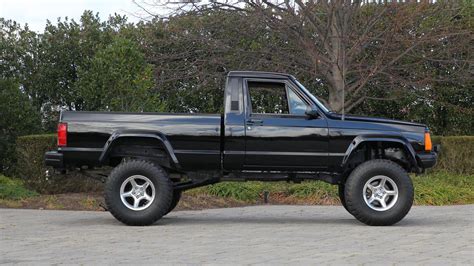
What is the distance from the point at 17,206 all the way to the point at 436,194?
316 inches

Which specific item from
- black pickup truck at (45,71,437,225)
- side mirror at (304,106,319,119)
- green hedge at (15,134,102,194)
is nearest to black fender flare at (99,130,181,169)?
black pickup truck at (45,71,437,225)

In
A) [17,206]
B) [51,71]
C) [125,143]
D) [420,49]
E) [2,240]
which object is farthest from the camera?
[51,71]

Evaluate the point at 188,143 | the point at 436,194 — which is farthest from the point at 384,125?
the point at 436,194

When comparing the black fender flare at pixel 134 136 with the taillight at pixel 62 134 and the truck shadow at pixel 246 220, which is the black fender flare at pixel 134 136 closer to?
the taillight at pixel 62 134

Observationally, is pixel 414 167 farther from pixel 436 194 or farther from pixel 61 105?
pixel 61 105

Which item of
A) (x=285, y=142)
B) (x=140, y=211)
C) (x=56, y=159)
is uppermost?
(x=285, y=142)

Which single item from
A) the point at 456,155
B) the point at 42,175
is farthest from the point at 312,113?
the point at 456,155

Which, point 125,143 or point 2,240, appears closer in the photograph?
point 2,240

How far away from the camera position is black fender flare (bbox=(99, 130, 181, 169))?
9.02 metres

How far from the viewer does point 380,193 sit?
9180 mm

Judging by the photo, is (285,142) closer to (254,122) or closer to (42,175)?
(254,122)

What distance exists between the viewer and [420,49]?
1457cm

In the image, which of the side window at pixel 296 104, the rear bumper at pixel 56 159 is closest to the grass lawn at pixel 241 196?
the rear bumper at pixel 56 159

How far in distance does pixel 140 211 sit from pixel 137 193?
26cm
